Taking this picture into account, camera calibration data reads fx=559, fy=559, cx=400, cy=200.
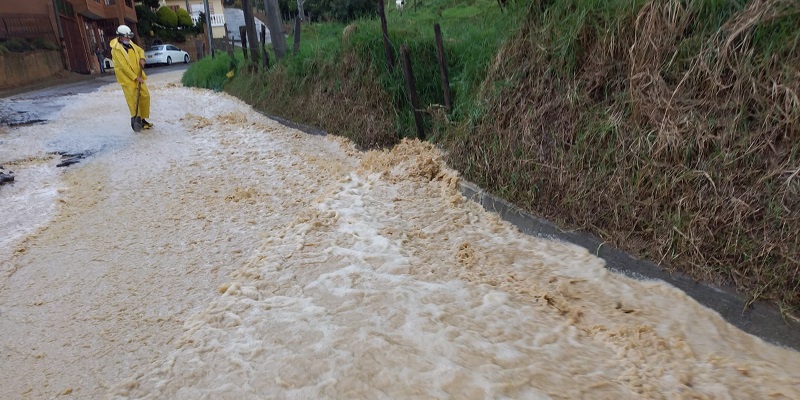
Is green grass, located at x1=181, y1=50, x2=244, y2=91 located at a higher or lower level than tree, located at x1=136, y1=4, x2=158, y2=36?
lower

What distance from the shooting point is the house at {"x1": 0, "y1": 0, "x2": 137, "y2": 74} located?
21484mm

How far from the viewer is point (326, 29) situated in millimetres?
11953

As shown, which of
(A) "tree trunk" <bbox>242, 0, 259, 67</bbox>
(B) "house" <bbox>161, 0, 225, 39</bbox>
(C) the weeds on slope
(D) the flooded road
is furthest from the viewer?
(B) "house" <bbox>161, 0, 225, 39</bbox>

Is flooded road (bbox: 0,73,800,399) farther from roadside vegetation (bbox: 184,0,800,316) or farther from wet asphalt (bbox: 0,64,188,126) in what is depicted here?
wet asphalt (bbox: 0,64,188,126)

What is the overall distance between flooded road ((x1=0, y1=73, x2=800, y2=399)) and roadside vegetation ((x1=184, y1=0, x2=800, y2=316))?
0.32 m

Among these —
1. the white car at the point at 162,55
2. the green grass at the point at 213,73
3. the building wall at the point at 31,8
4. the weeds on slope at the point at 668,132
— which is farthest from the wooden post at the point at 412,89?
the white car at the point at 162,55

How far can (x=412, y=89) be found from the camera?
6.79 m

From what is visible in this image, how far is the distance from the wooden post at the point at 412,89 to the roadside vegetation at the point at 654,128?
57cm

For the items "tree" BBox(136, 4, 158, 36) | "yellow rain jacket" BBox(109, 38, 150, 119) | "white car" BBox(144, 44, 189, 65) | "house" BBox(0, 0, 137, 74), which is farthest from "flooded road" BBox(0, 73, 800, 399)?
"tree" BBox(136, 4, 158, 36)

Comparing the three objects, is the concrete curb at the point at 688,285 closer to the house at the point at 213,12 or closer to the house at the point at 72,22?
the house at the point at 72,22

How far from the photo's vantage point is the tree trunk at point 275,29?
37.9ft

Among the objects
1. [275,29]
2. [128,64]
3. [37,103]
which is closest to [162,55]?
[37,103]

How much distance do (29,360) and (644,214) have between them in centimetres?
388

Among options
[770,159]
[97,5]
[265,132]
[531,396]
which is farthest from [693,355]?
[97,5]
